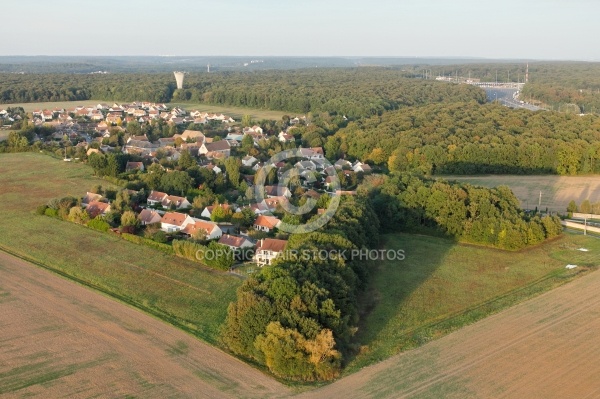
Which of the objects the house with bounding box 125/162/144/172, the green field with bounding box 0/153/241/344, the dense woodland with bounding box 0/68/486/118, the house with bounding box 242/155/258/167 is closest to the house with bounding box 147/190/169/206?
the green field with bounding box 0/153/241/344

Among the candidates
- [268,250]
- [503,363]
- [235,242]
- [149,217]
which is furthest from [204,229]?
[503,363]

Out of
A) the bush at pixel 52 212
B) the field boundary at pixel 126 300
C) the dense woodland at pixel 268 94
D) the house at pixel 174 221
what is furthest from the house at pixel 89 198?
the dense woodland at pixel 268 94

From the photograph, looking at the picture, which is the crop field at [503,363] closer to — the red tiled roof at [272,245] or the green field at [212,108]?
the red tiled roof at [272,245]

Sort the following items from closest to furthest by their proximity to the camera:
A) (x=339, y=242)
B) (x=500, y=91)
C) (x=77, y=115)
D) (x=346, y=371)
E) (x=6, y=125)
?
(x=346, y=371)
(x=339, y=242)
(x=6, y=125)
(x=77, y=115)
(x=500, y=91)

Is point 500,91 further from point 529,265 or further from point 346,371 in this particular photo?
point 346,371

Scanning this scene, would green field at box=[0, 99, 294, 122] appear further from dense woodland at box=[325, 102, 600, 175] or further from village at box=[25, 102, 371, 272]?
dense woodland at box=[325, 102, 600, 175]

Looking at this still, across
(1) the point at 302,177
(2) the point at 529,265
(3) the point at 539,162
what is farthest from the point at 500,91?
(2) the point at 529,265

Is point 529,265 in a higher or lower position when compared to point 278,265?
lower
